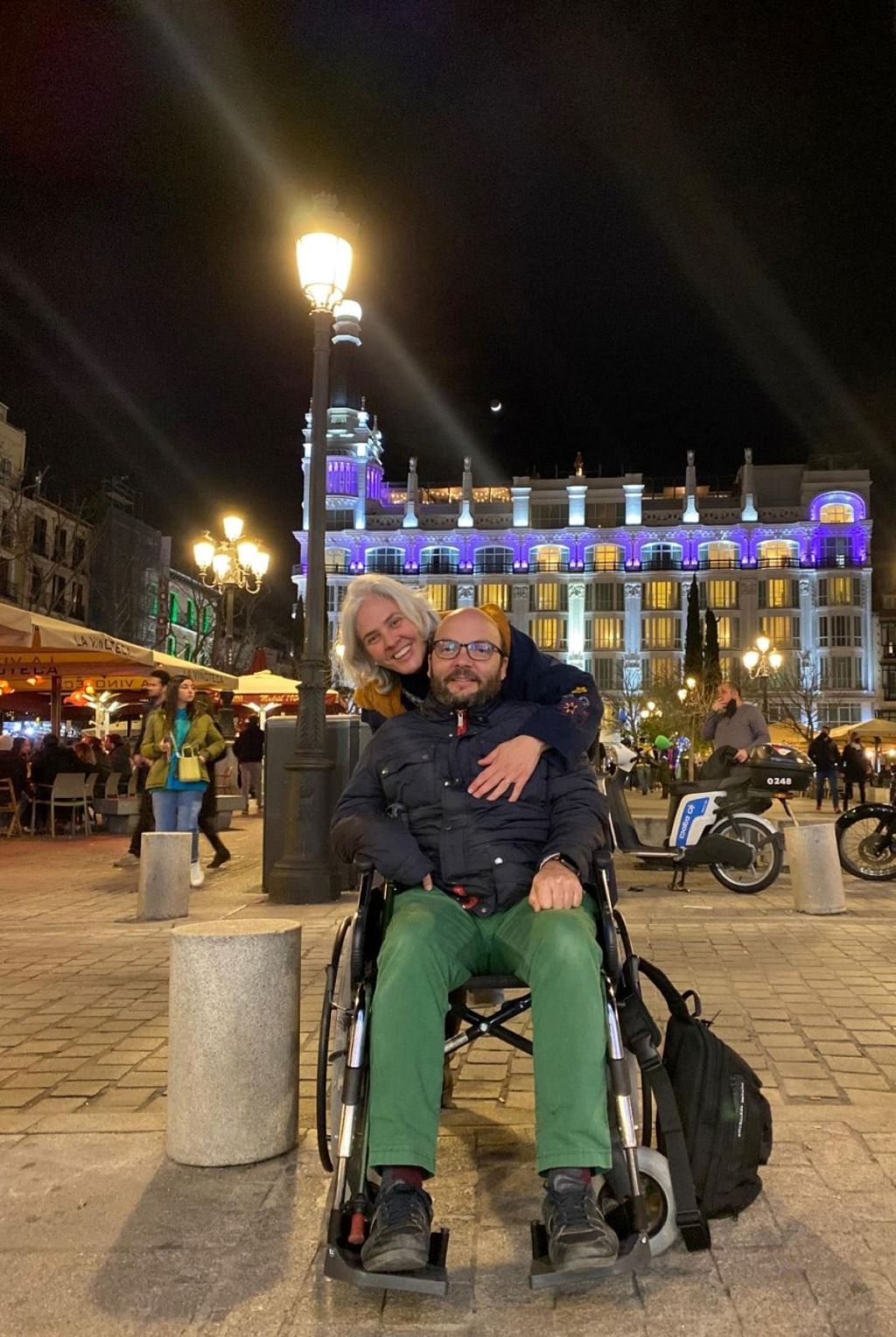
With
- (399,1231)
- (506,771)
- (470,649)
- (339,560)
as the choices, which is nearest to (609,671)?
(339,560)

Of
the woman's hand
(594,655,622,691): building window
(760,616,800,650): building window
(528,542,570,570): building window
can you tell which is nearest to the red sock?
the woman's hand

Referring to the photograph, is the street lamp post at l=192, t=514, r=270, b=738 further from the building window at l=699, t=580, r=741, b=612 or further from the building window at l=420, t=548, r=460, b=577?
the building window at l=699, t=580, r=741, b=612

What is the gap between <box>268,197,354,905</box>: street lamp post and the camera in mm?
8445

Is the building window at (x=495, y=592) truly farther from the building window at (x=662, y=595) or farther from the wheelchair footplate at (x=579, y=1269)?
the wheelchair footplate at (x=579, y=1269)

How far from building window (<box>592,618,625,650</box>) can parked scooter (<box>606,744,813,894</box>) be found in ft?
243

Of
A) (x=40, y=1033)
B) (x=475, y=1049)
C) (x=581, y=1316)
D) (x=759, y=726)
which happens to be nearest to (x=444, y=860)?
(x=581, y=1316)

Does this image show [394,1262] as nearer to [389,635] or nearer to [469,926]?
[469,926]

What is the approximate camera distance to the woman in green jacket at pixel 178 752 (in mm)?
9359

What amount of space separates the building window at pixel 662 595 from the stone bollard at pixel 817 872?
7539 cm

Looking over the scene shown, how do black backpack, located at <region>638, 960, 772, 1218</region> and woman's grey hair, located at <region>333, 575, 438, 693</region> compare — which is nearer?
black backpack, located at <region>638, 960, 772, 1218</region>

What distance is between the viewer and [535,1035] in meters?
2.55

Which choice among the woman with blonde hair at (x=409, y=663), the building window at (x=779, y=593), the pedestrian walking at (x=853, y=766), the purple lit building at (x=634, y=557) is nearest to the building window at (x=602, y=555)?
the purple lit building at (x=634, y=557)

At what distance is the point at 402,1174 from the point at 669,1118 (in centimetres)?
67

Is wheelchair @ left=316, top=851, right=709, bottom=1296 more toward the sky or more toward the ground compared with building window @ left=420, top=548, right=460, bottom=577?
more toward the ground
